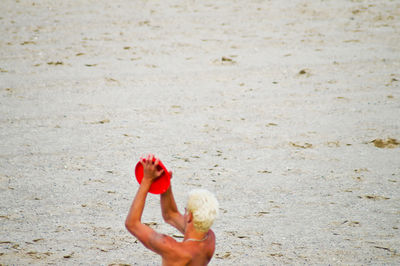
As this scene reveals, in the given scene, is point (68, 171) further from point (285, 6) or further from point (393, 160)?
point (285, 6)

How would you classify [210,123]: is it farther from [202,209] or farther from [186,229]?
[202,209]

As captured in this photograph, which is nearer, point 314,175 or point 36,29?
point 314,175

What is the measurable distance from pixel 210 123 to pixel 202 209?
4787 millimetres

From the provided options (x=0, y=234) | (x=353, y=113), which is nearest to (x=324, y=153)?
(x=353, y=113)

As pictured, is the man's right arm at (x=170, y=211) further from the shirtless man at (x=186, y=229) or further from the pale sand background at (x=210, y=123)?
the pale sand background at (x=210, y=123)

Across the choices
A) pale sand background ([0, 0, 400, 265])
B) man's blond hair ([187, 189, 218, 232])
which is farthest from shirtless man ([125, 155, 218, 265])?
pale sand background ([0, 0, 400, 265])

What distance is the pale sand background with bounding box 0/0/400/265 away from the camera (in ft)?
16.5

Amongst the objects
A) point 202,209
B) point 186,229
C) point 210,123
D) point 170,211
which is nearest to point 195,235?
point 186,229

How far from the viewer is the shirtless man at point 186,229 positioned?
9.78 feet

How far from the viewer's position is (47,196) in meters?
5.65

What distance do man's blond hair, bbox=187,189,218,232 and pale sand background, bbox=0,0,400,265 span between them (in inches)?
66.3

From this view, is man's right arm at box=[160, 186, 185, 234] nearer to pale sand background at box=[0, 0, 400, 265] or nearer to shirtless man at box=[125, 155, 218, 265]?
shirtless man at box=[125, 155, 218, 265]

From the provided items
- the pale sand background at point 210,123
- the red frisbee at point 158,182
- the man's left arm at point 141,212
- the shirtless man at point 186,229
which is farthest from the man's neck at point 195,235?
the pale sand background at point 210,123

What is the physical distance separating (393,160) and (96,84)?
15.6ft
